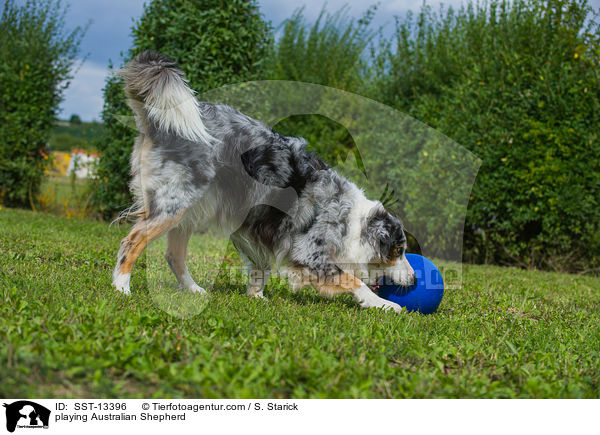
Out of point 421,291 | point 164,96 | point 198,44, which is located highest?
point 198,44

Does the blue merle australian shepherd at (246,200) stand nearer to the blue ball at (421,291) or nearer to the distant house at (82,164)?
the blue ball at (421,291)

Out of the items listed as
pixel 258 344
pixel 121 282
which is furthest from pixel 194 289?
pixel 258 344

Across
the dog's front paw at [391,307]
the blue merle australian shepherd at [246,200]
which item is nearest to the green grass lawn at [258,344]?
the dog's front paw at [391,307]

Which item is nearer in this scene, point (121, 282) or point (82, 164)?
point (121, 282)

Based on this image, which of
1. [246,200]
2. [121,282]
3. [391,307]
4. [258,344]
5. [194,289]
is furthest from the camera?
[194,289]

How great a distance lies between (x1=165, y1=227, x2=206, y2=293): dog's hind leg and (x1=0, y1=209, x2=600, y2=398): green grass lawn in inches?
5.4

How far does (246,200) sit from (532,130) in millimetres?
5058

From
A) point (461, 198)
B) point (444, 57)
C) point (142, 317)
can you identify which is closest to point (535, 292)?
point (461, 198)

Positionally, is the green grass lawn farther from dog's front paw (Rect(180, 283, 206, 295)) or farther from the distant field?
the distant field
